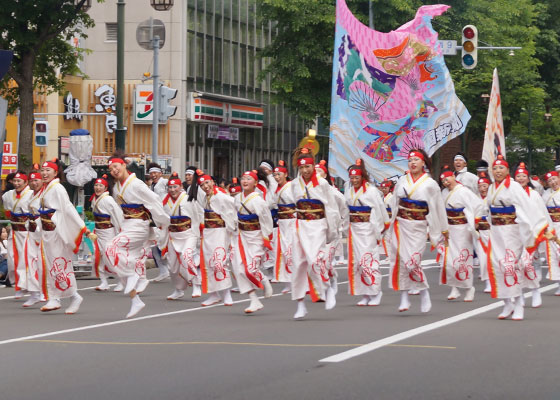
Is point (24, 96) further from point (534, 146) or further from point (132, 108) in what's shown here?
point (534, 146)

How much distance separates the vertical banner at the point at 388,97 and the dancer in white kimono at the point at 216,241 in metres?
6.07

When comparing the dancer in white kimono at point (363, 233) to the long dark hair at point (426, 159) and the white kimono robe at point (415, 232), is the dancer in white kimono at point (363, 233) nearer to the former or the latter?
the white kimono robe at point (415, 232)

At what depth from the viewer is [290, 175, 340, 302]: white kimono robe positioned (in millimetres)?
14491

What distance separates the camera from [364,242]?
16703mm

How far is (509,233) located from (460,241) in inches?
134

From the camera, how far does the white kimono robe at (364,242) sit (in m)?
16.3

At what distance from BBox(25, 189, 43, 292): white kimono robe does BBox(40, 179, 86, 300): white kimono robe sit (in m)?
0.61

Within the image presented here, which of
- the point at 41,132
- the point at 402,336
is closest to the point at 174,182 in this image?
the point at 402,336

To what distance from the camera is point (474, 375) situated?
943 centimetres

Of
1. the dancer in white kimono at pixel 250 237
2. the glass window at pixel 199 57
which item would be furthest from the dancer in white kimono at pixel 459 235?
the glass window at pixel 199 57

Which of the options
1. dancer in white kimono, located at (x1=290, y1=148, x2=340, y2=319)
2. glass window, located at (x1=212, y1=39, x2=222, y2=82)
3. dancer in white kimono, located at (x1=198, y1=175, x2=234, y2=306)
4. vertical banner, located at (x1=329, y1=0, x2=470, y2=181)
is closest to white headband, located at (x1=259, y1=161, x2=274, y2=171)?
vertical banner, located at (x1=329, y1=0, x2=470, y2=181)

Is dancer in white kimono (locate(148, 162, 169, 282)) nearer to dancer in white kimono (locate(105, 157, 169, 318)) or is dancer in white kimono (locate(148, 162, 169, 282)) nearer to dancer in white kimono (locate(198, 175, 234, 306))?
dancer in white kimono (locate(198, 175, 234, 306))

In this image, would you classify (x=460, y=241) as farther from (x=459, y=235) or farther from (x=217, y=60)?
(x=217, y=60)

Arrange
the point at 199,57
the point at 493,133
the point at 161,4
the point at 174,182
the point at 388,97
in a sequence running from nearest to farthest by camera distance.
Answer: the point at 174,182 → the point at 493,133 → the point at 388,97 → the point at 161,4 → the point at 199,57
